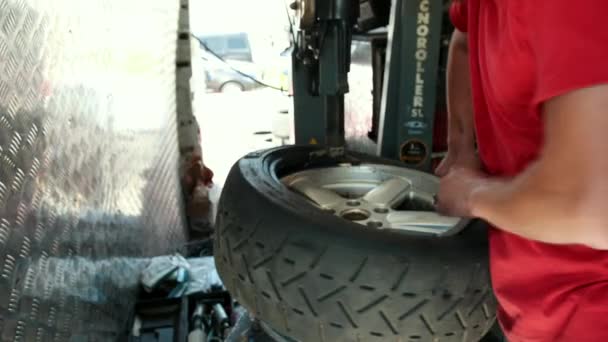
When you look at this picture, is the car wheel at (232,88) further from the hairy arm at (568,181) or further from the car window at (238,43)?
the hairy arm at (568,181)

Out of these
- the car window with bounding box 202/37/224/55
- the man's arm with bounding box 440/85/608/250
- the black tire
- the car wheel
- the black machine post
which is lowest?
the black tire

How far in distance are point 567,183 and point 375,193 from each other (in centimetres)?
93

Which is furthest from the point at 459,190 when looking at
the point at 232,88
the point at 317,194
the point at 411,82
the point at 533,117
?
the point at 232,88

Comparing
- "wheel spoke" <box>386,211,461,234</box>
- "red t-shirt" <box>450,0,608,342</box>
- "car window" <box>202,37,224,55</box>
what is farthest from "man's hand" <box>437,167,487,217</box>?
"car window" <box>202,37,224,55</box>

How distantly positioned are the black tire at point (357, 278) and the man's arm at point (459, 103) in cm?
18

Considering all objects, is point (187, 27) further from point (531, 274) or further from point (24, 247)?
Result: point (531, 274)

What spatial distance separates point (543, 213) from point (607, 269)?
0.16m

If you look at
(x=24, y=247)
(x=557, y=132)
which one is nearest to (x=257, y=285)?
(x=24, y=247)

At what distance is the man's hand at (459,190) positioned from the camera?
0.82 metres

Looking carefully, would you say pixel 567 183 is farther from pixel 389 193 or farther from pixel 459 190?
pixel 389 193

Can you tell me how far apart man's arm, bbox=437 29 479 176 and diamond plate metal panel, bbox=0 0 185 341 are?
0.85 m

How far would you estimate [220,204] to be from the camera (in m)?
1.27

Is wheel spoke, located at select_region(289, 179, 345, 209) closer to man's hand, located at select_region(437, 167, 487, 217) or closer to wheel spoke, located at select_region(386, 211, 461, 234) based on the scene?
wheel spoke, located at select_region(386, 211, 461, 234)

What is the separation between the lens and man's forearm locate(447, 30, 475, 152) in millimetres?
1147
